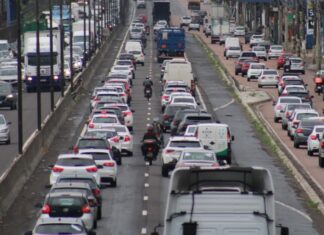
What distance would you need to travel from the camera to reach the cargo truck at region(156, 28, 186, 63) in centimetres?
12300

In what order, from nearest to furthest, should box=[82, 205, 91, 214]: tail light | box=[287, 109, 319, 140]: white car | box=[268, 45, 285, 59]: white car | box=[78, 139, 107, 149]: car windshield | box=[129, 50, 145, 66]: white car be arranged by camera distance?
box=[82, 205, 91, 214]: tail light, box=[78, 139, 107, 149]: car windshield, box=[287, 109, 319, 140]: white car, box=[129, 50, 145, 66]: white car, box=[268, 45, 285, 59]: white car

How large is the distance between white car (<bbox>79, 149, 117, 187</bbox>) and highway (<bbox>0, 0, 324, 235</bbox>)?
35cm

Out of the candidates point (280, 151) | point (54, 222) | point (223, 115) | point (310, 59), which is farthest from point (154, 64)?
point (54, 222)

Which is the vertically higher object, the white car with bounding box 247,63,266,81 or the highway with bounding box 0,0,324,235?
the highway with bounding box 0,0,324,235

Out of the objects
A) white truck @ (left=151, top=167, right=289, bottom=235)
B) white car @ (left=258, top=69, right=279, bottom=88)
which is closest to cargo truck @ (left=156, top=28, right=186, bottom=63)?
white car @ (left=258, top=69, right=279, bottom=88)

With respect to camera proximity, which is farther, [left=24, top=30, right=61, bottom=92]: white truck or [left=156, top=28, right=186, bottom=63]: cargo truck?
[left=156, top=28, right=186, bottom=63]: cargo truck

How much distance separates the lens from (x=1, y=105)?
78.9m

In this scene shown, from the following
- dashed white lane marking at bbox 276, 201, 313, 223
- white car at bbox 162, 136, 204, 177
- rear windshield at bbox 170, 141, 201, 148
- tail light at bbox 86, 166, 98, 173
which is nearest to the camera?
dashed white lane marking at bbox 276, 201, 313, 223

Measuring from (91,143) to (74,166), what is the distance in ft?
23.3

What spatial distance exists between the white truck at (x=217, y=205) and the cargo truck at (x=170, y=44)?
100 metres

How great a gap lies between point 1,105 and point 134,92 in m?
15.0

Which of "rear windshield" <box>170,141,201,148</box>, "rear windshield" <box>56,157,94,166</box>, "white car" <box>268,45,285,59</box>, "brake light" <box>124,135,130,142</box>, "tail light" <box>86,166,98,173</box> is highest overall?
"rear windshield" <box>56,157,94,166</box>

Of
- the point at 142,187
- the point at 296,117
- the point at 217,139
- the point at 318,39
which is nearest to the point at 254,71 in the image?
the point at 318,39

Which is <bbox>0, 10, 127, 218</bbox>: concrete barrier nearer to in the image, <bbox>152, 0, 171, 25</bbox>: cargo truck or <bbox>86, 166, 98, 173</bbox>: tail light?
<bbox>86, 166, 98, 173</bbox>: tail light
